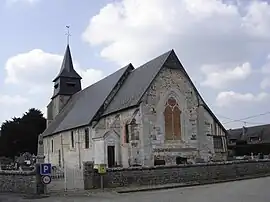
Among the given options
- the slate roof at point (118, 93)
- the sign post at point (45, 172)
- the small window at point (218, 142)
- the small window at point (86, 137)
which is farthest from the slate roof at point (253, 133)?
the sign post at point (45, 172)

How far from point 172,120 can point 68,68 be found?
90.3 feet

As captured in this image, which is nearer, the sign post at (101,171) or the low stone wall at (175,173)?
the sign post at (101,171)

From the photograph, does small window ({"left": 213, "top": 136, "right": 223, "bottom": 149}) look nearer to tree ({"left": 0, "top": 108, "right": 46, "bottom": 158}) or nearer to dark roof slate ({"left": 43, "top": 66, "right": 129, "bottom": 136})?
dark roof slate ({"left": 43, "top": 66, "right": 129, "bottom": 136})

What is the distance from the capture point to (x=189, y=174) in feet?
79.6

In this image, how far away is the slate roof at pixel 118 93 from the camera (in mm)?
33062

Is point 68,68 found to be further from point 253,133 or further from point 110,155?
point 253,133

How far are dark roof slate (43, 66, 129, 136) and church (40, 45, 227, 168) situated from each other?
0.15 m

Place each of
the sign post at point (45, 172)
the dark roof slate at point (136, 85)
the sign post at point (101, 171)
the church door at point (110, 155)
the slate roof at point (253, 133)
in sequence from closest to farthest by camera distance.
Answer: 1. the sign post at point (45, 172)
2. the sign post at point (101, 171)
3. the dark roof slate at point (136, 85)
4. the church door at point (110, 155)
5. the slate roof at point (253, 133)

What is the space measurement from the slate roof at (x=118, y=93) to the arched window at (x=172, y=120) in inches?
106

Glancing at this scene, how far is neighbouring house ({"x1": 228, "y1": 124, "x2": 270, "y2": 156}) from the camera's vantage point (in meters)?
56.3

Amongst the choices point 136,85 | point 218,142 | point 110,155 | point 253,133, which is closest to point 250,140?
point 253,133

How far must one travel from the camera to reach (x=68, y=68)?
56594mm

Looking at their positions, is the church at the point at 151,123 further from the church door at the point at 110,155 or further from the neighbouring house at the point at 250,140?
the neighbouring house at the point at 250,140

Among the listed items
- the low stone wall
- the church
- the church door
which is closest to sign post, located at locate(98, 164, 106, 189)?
the low stone wall
